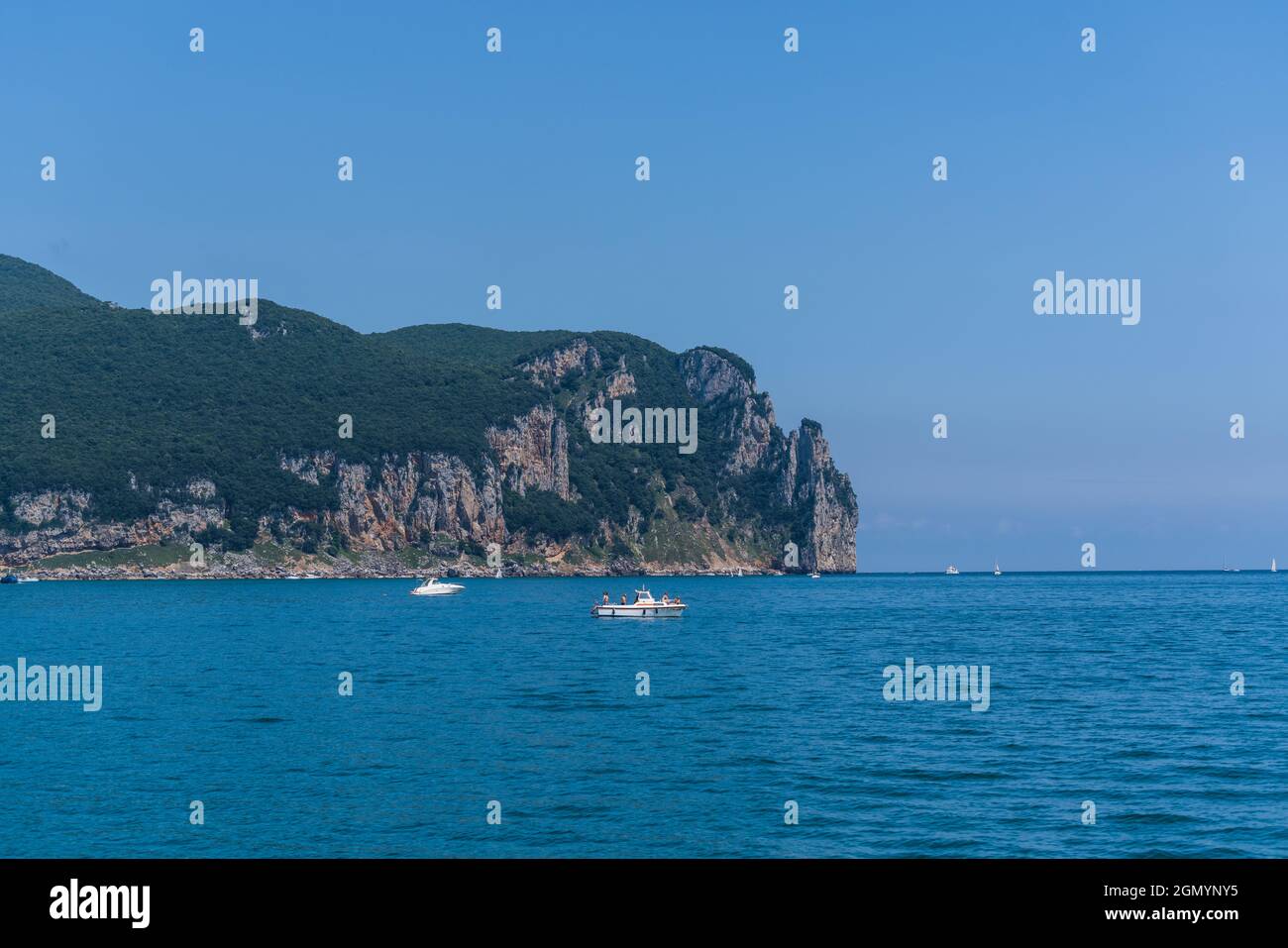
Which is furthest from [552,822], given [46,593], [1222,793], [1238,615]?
Answer: [46,593]

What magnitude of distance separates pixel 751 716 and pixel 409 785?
1930 cm

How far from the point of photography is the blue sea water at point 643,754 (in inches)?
1159

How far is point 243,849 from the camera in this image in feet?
91.9

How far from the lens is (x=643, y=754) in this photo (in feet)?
134

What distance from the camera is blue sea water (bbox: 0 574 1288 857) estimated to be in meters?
29.4
